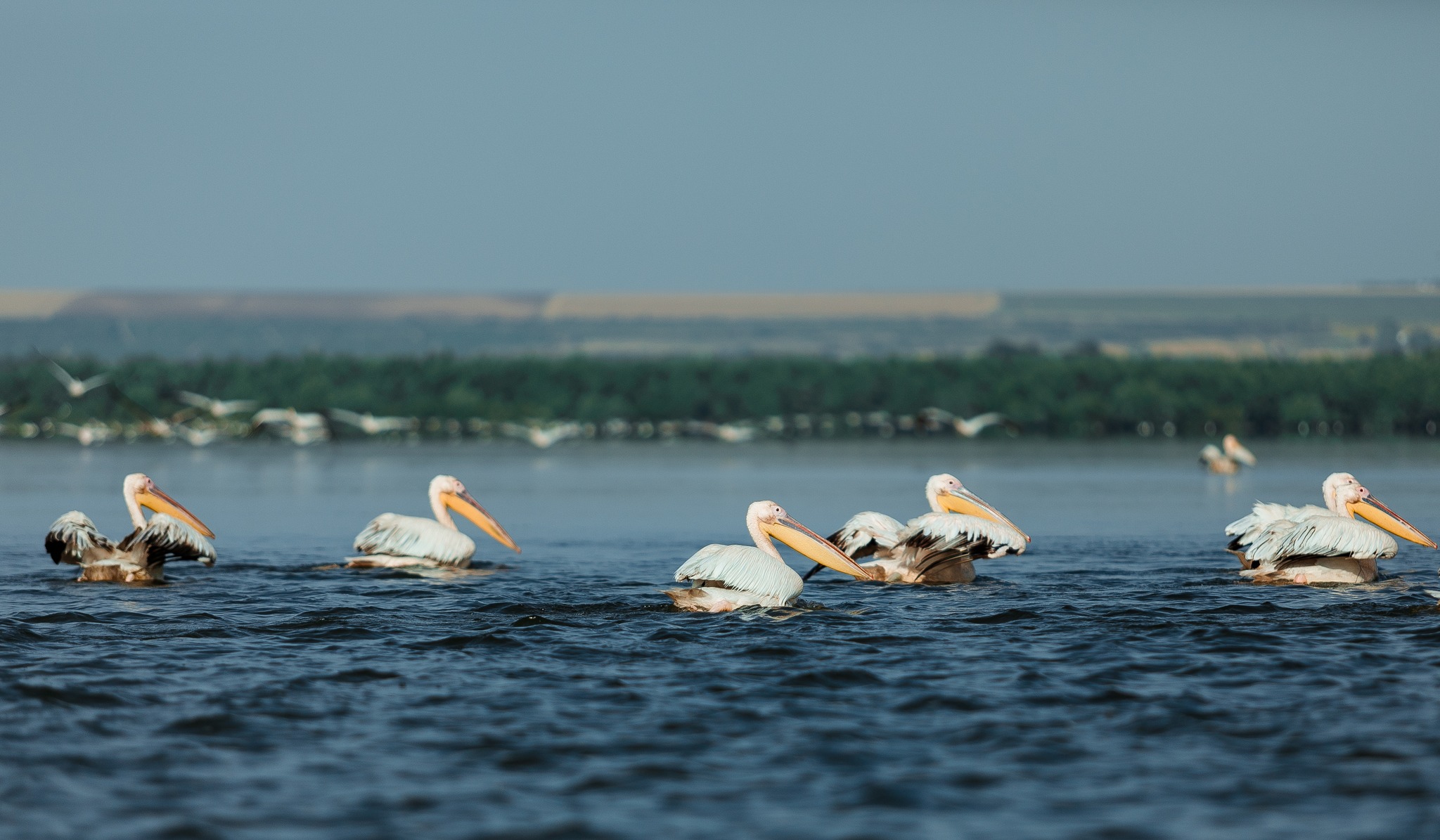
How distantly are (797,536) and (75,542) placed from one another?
5.41m

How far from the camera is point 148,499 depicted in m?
13.8

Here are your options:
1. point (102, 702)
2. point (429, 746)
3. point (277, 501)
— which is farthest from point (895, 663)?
point (277, 501)

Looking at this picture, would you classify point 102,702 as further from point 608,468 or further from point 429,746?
point 608,468

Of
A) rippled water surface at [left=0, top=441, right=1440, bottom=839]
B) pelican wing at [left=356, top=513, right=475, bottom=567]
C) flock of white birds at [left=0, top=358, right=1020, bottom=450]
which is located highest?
pelican wing at [left=356, top=513, right=475, bottom=567]

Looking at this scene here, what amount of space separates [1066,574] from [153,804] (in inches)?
347

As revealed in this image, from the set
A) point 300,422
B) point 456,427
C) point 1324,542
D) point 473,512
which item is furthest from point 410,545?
point 456,427

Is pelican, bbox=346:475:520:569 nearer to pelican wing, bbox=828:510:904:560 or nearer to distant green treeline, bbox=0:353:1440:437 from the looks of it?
pelican wing, bbox=828:510:904:560

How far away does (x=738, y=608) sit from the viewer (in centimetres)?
1059

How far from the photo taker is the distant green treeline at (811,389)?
205 feet

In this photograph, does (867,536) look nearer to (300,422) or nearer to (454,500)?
(454,500)

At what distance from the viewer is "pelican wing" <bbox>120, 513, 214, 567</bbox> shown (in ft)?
39.4

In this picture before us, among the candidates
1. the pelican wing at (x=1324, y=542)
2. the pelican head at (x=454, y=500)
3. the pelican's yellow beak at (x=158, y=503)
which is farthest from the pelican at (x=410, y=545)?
the pelican wing at (x=1324, y=542)

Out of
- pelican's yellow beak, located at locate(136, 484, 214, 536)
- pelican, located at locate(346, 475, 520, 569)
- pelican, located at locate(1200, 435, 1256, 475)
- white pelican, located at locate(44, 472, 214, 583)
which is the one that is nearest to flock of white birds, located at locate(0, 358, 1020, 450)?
pelican, located at locate(1200, 435, 1256, 475)

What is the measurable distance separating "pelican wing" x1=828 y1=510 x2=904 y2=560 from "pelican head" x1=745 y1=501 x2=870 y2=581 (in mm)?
1015
